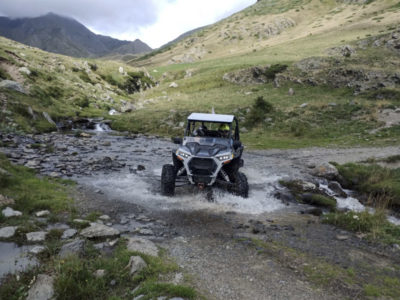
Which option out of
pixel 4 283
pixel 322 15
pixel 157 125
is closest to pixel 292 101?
pixel 157 125

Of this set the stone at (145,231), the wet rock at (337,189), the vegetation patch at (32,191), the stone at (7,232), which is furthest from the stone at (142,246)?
the wet rock at (337,189)

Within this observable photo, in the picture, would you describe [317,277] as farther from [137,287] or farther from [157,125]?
[157,125]

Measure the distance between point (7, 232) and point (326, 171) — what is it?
13.8 m

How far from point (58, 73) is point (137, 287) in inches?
1965

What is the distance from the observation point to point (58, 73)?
1818 inches

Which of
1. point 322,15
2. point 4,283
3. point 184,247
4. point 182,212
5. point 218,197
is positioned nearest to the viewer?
point 4,283

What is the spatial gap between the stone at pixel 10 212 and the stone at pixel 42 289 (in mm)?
3329

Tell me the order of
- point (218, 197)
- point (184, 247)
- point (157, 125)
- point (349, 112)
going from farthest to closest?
point (157, 125) < point (349, 112) < point (218, 197) < point (184, 247)

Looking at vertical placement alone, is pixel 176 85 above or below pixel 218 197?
above

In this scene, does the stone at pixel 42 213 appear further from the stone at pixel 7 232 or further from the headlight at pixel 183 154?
the headlight at pixel 183 154

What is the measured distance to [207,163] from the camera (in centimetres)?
962

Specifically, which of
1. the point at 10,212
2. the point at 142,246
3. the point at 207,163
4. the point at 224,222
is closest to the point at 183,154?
the point at 207,163

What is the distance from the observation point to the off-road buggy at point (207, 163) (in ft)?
31.6

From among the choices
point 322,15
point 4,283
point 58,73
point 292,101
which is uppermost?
point 322,15
